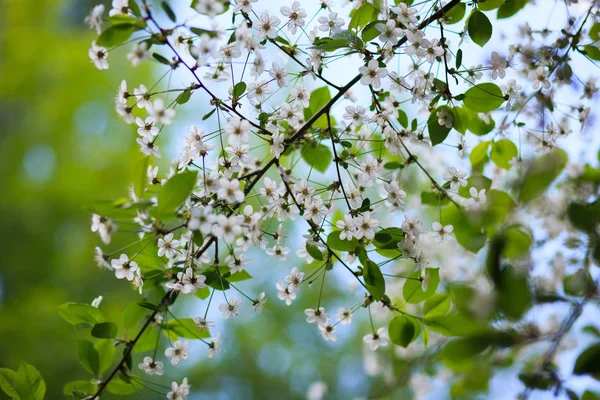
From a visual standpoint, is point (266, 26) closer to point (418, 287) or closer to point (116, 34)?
point (116, 34)

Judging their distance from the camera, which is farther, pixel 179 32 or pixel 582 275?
pixel 179 32

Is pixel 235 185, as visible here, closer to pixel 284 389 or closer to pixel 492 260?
pixel 492 260

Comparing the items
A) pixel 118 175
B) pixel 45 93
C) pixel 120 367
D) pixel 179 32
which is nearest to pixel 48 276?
pixel 118 175

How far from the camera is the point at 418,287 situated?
1091 mm

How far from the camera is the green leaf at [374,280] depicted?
39.8 inches

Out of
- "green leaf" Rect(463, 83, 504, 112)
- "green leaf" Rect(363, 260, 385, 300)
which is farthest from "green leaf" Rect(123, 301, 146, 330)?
"green leaf" Rect(463, 83, 504, 112)

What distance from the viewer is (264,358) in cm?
442

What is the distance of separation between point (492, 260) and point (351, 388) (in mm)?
4099

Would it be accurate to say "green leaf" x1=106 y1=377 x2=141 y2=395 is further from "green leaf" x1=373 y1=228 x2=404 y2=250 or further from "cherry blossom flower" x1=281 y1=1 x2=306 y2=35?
"cherry blossom flower" x1=281 y1=1 x2=306 y2=35

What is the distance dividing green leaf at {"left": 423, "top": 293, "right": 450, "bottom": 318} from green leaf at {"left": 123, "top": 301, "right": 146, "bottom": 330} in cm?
59

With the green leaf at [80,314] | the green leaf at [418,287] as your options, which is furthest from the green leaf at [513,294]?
the green leaf at [80,314]

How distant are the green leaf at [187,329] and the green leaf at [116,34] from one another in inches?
22.2

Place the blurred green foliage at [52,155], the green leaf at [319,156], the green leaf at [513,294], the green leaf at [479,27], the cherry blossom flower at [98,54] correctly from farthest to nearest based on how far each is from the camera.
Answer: the blurred green foliage at [52,155] → the green leaf at [319,156] → the green leaf at [479,27] → the cherry blossom flower at [98,54] → the green leaf at [513,294]

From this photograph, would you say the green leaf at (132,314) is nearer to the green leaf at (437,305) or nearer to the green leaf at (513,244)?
the green leaf at (437,305)
